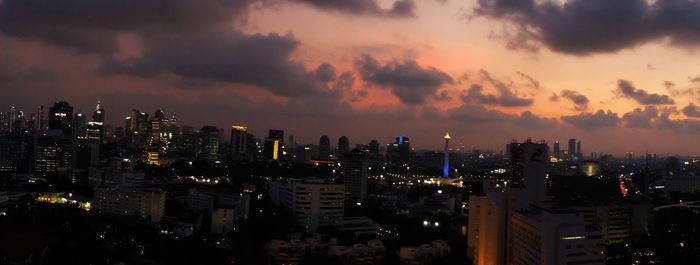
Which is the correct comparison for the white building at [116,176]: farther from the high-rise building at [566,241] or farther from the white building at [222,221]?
the high-rise building at [566,241]

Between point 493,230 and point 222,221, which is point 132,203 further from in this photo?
point 493,230

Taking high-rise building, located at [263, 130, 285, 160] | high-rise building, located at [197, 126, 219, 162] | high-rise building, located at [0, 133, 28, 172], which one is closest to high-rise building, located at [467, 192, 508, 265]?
high-rise building, located at [0, 133, 28, 172]

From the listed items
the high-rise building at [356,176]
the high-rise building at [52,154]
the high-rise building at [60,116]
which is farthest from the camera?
the high-rise building at [60,116]

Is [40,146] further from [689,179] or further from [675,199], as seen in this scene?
[689,179]

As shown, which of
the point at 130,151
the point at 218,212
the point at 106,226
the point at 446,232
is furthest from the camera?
the point at 130,151

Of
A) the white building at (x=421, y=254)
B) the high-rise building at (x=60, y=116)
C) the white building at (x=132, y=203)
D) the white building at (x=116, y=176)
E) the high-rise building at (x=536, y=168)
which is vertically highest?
the high-rise building at (x=60, y=116)

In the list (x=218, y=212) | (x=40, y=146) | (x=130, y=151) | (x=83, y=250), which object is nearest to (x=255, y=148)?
(x=130, y=151)

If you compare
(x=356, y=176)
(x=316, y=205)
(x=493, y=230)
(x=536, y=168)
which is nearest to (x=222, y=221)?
(x=316, y=205)

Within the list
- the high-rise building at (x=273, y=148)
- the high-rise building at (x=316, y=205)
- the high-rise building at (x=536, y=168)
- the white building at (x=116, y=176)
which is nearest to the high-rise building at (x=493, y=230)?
the high-rise building at (x=536, y=168)

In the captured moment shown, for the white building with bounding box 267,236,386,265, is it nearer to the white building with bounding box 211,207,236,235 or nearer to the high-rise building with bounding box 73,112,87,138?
the white building with bounding box 211,207,236,235
